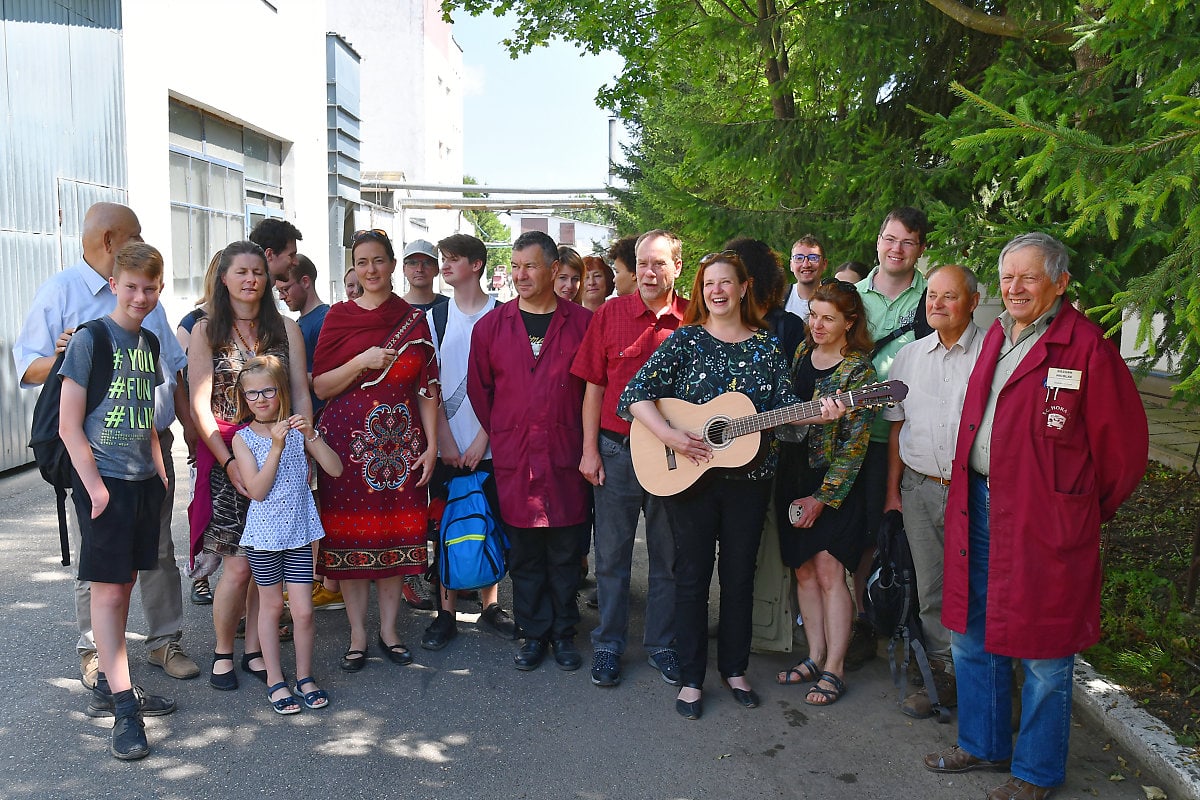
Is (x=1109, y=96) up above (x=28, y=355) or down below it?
above

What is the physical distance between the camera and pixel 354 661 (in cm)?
452

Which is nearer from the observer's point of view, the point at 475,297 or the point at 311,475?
the point at 311,475

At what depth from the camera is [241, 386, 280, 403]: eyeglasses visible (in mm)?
4047

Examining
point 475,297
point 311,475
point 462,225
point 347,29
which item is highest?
point 347,29

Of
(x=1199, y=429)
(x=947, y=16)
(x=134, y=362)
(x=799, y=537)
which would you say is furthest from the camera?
(x=1199, y=429)

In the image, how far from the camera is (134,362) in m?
3.82

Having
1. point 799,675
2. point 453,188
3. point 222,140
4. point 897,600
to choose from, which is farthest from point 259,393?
point 453,188

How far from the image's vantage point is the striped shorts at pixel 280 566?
4117mm

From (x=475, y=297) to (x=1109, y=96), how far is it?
12.3 ft

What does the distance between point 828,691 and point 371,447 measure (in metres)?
2.44

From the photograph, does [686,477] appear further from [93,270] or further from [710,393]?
[93,270]

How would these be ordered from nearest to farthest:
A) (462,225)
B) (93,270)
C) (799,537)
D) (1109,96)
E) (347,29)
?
(93,270) → (799,537) → (1109,96) → (347,29) → (462,225)

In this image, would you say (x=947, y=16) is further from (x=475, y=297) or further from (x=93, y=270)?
A: (x=93, y=270)

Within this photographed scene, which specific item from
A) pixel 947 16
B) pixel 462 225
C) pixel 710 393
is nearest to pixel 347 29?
pixel 462 225
